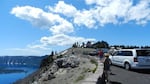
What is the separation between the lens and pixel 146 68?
24.7m

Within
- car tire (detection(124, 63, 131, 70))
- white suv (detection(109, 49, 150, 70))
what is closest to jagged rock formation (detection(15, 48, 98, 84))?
car tire (detection(124, 63, 131, 70))

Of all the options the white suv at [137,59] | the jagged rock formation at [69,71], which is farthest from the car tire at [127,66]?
the jagged rock formation at [69,71]

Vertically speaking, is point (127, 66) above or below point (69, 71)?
above

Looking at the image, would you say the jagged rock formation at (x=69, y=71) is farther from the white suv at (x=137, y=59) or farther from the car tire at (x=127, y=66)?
the white suv at (x=137, y=59)

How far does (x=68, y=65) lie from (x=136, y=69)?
46.1ft

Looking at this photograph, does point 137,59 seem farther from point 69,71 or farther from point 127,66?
point 69,71

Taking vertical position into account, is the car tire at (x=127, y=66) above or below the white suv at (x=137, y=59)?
below

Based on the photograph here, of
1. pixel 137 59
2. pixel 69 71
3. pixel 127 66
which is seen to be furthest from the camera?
pixel 69 71

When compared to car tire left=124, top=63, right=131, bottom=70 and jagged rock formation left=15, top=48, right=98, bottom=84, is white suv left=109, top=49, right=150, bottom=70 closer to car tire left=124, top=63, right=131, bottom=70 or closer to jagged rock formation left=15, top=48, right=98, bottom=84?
car tire left=124, top=63, right=131, bottom=70

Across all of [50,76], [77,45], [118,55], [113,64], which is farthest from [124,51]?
[77,45]

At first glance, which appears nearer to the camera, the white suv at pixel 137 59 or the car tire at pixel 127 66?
the white suv at pixel 137 59

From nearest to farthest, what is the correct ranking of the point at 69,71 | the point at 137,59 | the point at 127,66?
the point at 137,59 < the point at 127,66 < the point at 69,71

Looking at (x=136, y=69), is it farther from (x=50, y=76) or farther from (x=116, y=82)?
(x=50, y=76)

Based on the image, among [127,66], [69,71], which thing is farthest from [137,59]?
[69,71]
